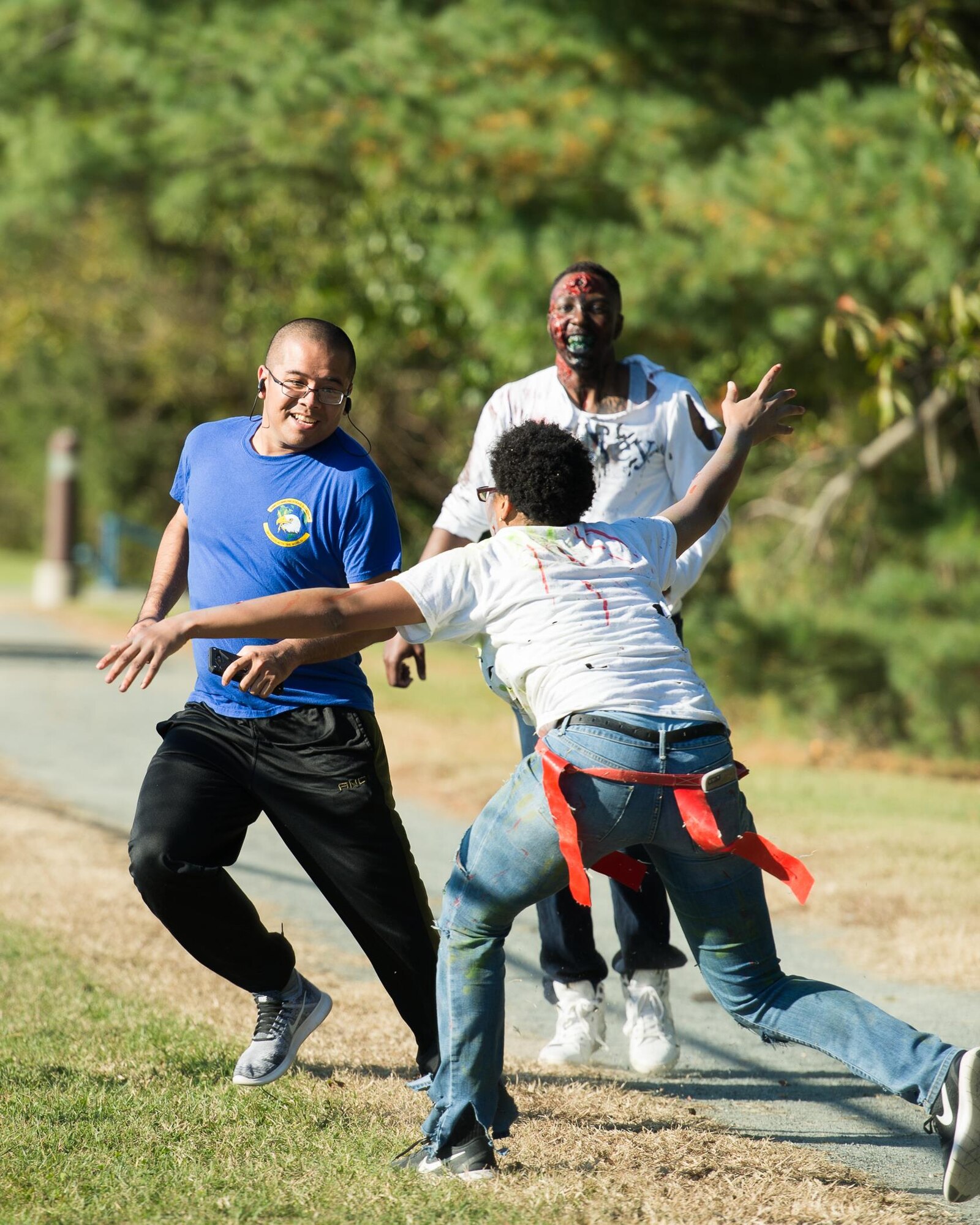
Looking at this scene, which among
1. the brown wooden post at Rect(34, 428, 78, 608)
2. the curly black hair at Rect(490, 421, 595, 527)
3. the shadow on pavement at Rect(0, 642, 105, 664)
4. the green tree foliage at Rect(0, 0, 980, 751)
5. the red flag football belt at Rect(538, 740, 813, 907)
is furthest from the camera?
Answer: the brown wooden post at Rect(34, 428, 78, 608)

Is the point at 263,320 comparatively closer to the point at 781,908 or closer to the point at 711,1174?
the point at 781,908

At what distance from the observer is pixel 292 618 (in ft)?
10.5

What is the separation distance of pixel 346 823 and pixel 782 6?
8188 mm

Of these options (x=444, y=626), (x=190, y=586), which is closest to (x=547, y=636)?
(x=444, y=626)

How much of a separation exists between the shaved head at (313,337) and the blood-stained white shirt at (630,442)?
571 mm

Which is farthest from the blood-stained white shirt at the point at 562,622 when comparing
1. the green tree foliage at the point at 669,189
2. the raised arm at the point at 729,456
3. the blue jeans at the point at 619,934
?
the green tree foliage at the point at 669,189

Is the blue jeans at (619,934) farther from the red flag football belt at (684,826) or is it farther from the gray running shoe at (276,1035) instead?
the red flag football belt at (684,826)

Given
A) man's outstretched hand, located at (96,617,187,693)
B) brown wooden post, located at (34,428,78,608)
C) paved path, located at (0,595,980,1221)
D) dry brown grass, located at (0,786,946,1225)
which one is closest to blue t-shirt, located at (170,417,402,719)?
man's outstretched hand, located at (96,617,187,693)

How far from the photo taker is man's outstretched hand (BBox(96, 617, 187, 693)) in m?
3.08

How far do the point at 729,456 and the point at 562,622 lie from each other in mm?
820

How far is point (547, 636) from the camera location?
3.25 meters

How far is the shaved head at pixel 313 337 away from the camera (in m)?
3.82

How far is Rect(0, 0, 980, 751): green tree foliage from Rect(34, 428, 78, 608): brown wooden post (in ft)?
23.6

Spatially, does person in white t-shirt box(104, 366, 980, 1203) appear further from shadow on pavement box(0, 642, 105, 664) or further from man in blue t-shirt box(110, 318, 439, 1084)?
shadow on pavement box(0, 642, 105, 664)
